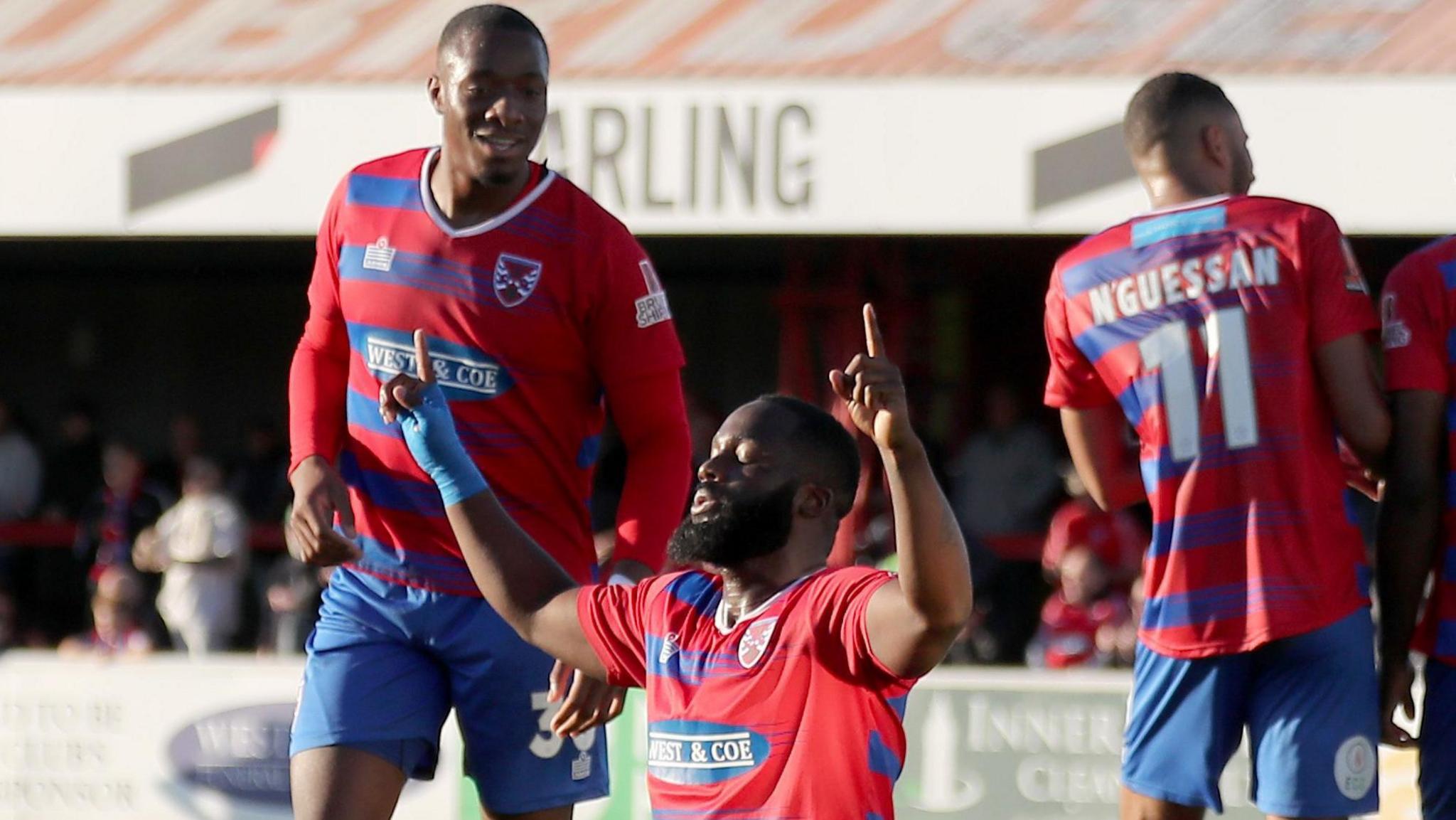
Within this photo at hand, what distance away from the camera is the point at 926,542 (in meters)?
2.72

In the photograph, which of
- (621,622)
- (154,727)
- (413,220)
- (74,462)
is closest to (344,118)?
(154,727)

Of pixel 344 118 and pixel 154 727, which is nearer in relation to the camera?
pixel 154 727

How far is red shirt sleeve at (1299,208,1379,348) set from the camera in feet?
11.8

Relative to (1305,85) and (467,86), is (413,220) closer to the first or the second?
(467,86)

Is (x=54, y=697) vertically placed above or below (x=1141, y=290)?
below

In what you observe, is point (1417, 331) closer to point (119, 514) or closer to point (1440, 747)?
point (1440, 747)

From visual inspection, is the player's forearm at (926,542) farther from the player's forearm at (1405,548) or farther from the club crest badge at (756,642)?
the player's forearm at (1405,548)

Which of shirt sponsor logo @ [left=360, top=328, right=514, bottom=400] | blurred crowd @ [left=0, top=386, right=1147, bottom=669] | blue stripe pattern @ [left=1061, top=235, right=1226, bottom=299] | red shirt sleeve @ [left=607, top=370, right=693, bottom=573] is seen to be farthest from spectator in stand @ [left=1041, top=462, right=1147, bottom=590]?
shirt sponsor logo @ [left=360, top=328, right=514, bottom=400]

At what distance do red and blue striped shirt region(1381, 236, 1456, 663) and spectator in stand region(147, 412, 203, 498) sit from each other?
838 cm

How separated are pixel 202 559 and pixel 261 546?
43.1 inches

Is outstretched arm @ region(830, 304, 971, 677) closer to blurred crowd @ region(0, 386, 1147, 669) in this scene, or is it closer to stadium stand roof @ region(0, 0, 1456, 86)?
blurred crowd @ region(0, 386, 1147, 669)

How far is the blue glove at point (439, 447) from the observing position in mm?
3270

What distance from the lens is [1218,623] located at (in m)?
3.62

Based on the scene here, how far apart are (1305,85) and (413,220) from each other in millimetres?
5505
